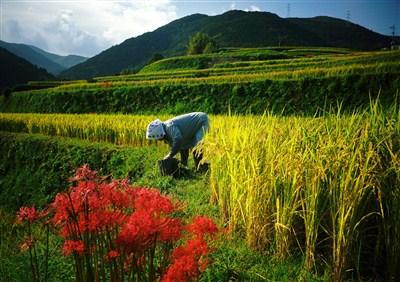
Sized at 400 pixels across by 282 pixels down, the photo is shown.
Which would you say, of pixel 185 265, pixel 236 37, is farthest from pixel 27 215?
pixel 236 37

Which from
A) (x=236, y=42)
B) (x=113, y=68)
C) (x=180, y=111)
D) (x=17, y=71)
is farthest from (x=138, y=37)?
(x=180, y=111)

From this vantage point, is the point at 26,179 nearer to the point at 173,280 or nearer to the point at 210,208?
the point at 210,208

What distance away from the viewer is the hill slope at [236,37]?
88062mm

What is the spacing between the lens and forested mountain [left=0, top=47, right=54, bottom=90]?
58469 mm

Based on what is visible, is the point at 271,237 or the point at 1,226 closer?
the point at 271,237

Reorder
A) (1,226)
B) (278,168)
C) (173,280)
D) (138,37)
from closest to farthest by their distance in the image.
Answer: (173,280) → (278,168) → (1,226) → (138,37)

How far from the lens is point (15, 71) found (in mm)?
61531

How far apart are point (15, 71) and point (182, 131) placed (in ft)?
227

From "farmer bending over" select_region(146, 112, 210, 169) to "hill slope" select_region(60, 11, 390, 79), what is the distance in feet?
228

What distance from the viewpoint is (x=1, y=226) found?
17.6 feet

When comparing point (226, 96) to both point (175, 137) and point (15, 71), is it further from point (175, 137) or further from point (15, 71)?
point (15, 71)

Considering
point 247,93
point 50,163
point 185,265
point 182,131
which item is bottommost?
point 50,163

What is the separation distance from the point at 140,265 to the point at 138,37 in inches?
6801

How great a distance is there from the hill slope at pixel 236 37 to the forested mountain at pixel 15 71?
45.4 m
